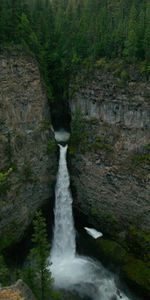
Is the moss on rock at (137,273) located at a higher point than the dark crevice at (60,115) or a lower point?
lower

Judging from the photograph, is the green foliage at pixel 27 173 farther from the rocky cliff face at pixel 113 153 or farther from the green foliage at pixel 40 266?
the green foliage at pixel 40 266

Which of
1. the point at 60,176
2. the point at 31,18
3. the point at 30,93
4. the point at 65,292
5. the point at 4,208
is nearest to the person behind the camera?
the point at 65,292

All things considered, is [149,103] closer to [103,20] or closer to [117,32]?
[117,32]

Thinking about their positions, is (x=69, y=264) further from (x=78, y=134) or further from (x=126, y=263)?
(x=78, y=134)

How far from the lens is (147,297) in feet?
102

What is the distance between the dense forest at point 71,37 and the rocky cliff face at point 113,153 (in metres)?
2.95

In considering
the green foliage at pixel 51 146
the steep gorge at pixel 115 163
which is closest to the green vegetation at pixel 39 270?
the steep gorge at pixel 115 163

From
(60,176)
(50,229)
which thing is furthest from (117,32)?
(50,229)

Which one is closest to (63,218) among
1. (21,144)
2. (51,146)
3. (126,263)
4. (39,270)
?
(51,146)

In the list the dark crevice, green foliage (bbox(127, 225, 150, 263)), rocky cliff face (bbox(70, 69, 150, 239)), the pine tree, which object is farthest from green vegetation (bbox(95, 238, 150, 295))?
the pine tree

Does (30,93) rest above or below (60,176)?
above

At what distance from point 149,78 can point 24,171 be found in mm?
14353

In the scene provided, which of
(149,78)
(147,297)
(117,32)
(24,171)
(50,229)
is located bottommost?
(147,297)

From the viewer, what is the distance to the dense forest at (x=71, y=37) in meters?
37.8
